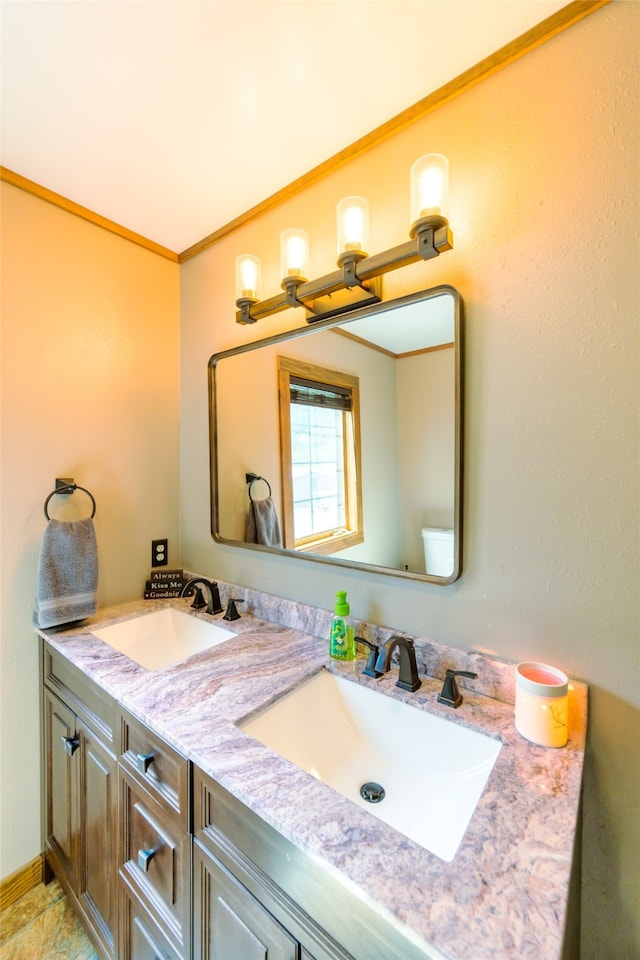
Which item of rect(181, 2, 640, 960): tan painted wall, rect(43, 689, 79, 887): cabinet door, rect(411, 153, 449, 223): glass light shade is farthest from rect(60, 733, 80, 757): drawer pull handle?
rect(411, 153, 449, 223): glass light shade

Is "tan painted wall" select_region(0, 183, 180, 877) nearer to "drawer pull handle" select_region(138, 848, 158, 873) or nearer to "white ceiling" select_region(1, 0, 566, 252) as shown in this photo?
"white ceiling" select_region(1, 0, 566, 252)

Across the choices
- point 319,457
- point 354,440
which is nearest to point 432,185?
point 354,440

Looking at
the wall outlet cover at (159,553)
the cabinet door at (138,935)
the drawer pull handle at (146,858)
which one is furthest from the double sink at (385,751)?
the wall outlet cover at (159,553)

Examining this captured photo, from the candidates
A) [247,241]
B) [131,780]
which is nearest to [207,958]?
[131,780]

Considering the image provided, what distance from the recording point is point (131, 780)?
984 mm

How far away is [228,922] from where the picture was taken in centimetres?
74

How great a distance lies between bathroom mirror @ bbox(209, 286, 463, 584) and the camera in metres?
1.04

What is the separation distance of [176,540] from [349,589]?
96cm

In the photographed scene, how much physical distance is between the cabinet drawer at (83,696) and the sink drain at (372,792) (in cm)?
63

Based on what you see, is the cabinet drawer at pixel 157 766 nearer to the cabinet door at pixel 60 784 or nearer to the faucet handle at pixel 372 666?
the cabinet door at pixel 60 784

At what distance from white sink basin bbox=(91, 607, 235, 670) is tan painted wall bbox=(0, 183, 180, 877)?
201 mm

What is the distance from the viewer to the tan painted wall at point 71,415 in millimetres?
1341

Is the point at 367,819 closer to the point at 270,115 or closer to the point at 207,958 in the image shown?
the point at 207,958

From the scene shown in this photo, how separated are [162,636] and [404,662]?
99 cm
